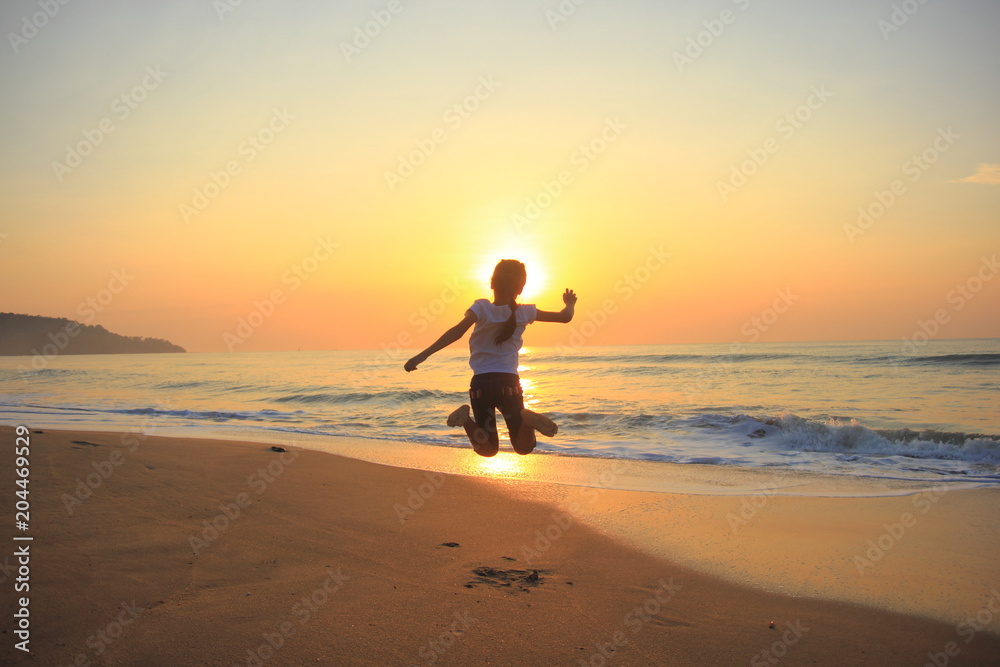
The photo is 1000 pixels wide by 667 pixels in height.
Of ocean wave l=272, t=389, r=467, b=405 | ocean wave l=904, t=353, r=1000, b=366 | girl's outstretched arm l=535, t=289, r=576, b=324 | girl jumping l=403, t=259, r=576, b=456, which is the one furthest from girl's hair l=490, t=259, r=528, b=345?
ocean wave l=904, t=353, r=1000, b=366

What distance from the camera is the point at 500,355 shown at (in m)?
5.84

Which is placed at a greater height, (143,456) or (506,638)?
(506,638)

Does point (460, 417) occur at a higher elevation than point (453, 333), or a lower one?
lower

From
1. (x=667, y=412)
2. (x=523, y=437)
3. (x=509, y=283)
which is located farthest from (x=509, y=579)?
(x=667, y=412)

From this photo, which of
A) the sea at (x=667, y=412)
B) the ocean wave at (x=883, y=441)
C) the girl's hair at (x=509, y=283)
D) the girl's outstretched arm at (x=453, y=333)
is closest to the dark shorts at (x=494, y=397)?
the girl's hair at (x=509, y=283)

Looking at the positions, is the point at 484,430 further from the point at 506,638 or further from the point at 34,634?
the point at 34,634

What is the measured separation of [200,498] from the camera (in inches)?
330

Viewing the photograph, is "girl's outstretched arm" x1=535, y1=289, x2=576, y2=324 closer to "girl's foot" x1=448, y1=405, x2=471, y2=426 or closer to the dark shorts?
the dark shorts

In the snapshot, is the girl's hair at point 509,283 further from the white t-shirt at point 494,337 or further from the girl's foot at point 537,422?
the girl's foot at point 537,422

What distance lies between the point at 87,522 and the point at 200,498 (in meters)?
1.78

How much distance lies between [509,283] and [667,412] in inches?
723

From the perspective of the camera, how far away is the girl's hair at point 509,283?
223 inches

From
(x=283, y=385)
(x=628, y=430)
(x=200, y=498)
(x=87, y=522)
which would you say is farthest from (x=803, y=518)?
(x=283, y=385)

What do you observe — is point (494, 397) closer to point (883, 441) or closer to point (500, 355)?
point (500, 355)
